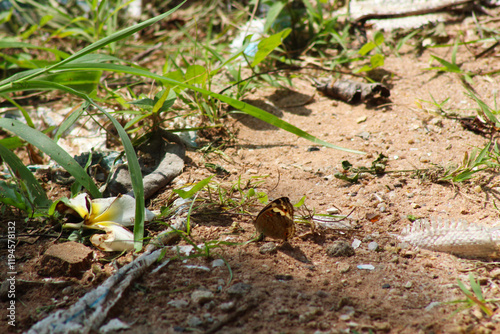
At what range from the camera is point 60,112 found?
2.85 m

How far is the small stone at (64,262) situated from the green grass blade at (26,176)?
292 millimetres

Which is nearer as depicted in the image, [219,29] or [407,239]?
[407,239]

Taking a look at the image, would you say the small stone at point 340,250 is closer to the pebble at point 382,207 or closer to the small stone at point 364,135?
the pebble at point 382,207

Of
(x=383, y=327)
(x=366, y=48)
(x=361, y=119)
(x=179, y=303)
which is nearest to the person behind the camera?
(x=383, y=327)

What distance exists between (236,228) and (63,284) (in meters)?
0.68

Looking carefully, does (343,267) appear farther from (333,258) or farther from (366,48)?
(366,48)

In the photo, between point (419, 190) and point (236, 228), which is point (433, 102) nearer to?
point (419, 190)

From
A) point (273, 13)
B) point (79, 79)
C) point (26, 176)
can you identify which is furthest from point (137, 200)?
point (273, 13)

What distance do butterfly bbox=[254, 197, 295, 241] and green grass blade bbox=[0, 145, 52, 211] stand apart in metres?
0.93

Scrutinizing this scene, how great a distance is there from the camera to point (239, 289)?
128cm

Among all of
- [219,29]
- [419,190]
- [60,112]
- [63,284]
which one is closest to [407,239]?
[419,190]

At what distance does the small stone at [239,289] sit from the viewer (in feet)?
4.14

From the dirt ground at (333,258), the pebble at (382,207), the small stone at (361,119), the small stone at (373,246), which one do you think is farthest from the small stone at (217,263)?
the small stone at (361,119)

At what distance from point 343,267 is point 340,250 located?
8cm
